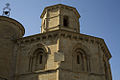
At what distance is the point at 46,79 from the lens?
15.6 metres

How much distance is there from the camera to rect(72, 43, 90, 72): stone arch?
1675 centimetres

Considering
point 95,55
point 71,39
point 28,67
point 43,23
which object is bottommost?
point 28,67

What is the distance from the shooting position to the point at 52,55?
54.5ft

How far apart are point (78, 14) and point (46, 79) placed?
9.61 meters

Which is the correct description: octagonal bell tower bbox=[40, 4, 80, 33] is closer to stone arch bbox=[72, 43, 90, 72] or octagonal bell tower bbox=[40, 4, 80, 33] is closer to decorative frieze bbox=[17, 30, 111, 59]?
decorative frieze bbox=[17, 30, 111, 59]

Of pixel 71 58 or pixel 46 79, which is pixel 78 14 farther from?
pixel 46 79

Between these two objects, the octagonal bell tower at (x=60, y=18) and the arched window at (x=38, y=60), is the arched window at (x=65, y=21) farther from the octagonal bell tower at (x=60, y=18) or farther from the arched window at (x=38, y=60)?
the arched window at (x=38, y=60)

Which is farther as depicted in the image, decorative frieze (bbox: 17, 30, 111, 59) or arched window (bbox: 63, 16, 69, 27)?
arched window (bbox: 63, 16, 69, 27)

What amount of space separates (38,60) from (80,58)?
3847 millimetres

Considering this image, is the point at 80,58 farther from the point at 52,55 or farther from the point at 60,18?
the point at 60,18

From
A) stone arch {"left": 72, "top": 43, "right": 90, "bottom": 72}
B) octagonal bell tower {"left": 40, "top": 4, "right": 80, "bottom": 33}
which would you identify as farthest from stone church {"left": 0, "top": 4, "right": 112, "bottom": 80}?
octagonal bell tower {"left": 40, "top": 4, "right": 80, "bottom": 33}

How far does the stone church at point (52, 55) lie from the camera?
16047 millimetres

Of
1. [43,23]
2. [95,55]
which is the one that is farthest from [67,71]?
[43,23]

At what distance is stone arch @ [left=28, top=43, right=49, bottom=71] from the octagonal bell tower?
293 cm
